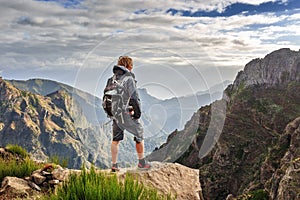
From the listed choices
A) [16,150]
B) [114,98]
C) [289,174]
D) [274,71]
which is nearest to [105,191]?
[114,98]

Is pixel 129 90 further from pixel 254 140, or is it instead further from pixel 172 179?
pixel 254 140

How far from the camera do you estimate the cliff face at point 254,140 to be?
298 ft

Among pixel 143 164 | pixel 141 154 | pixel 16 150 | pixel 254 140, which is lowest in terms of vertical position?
pixel 254 140

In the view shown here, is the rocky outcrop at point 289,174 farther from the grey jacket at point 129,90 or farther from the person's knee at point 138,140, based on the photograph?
the grey jacket at point 129,90

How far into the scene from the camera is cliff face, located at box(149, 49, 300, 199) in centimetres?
9094

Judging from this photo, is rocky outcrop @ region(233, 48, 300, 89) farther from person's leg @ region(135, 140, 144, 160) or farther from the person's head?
the person's head

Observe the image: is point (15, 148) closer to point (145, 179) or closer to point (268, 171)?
point (145, 179)

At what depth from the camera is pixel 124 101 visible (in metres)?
7.48

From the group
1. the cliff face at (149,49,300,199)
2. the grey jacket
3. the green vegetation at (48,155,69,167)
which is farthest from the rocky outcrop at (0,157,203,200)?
the cliff face at (149,49,300,199)

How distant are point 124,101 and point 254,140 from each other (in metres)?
124

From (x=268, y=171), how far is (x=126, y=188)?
91450 mm

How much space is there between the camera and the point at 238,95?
162 metres

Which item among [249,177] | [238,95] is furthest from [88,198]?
[238,95]

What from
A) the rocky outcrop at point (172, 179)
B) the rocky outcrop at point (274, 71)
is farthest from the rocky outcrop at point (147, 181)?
the rocky outcrop at point (274, 71)
